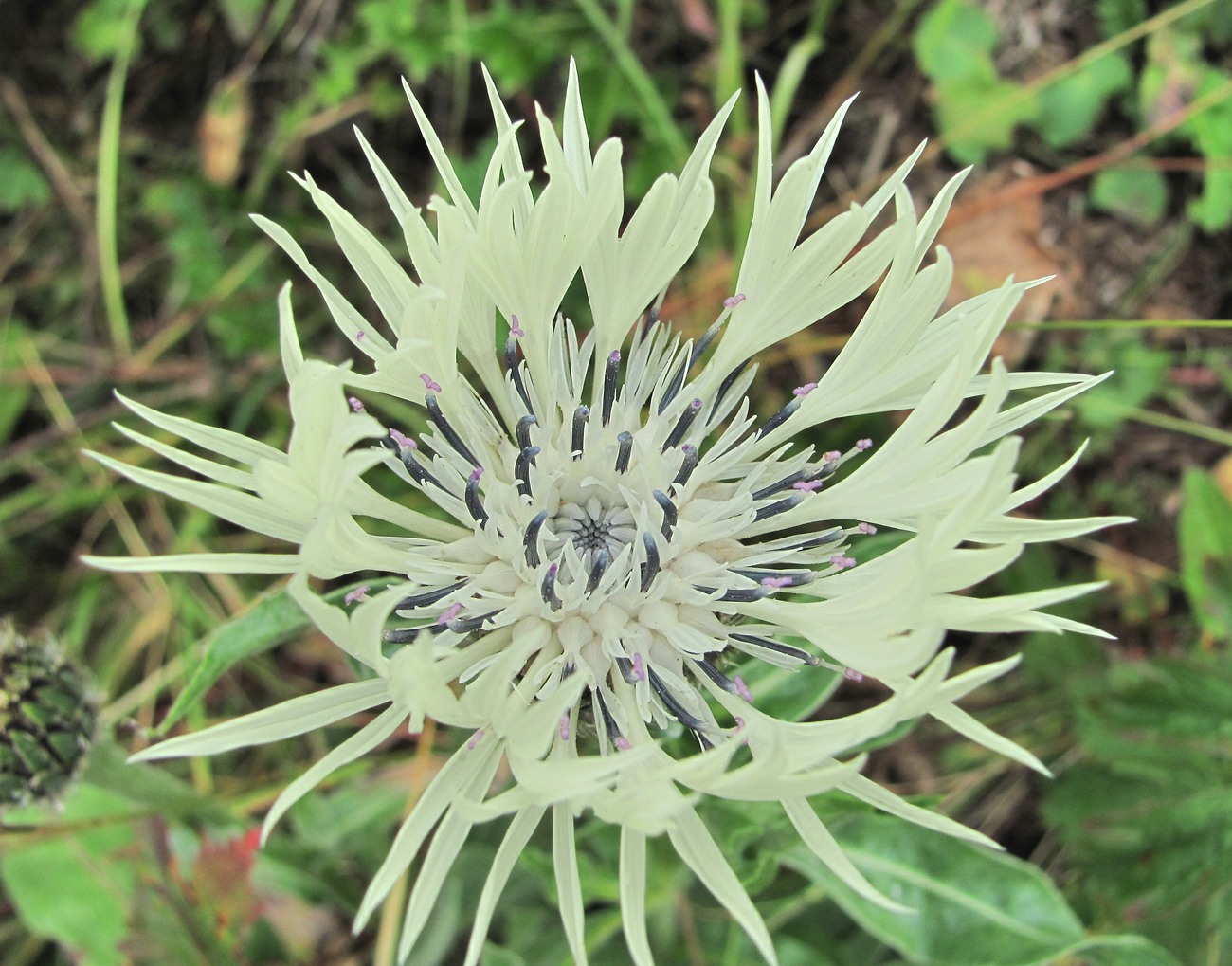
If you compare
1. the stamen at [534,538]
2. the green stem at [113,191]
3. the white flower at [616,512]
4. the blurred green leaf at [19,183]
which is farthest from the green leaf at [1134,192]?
the blurred green leaf at [19,183]

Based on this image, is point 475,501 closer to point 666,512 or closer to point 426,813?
point 666,512

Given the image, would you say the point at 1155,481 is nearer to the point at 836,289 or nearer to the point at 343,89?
the point at 836,289

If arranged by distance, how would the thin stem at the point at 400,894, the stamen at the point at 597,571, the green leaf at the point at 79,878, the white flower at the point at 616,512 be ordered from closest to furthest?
1. the white flower at the point at 616,512
2. the stamen at the point at 597,571
3. the thin stem at the point at 400,894
4. the green leaf at the point at 79,878

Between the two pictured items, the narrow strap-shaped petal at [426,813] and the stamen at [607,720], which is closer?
the narrow strap-shaped petal at [426,813]

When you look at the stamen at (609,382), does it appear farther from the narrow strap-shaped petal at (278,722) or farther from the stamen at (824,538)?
the narrow strap-shaped petal at (278,722)

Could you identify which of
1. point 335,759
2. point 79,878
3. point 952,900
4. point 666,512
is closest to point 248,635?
point 335,759

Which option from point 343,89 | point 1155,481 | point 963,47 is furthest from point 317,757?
point 963,47
